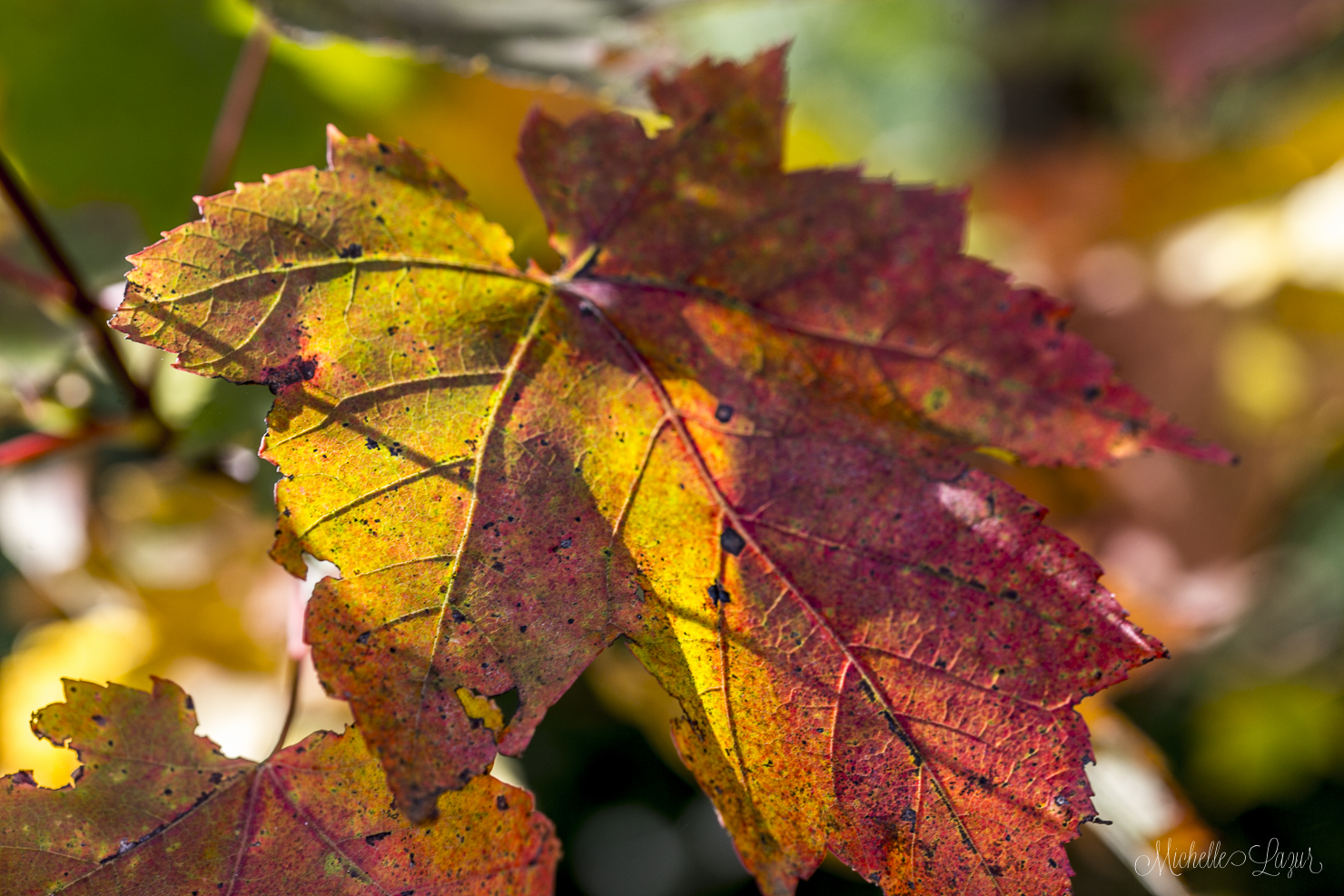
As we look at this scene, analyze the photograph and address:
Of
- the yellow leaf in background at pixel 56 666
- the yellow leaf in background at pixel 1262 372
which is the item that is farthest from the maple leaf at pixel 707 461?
the yellow leaf in background at pixel 1262 372

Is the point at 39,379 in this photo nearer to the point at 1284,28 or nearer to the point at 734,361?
the point at 734,361

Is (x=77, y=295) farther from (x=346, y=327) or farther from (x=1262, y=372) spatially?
(x=1262, y=372)

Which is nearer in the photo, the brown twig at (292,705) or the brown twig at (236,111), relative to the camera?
the brown twig at (292,705)

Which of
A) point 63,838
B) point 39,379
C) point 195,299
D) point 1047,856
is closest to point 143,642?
point 39,379

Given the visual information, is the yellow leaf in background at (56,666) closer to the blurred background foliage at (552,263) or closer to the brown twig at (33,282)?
the blurred background foliage at (552,263)

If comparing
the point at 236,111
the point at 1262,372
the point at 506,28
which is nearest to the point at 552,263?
the point at 506,28

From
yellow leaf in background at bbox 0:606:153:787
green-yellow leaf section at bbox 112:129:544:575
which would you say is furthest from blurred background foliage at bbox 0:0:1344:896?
green-yellow leaf section at bbox 112:129:544:575
